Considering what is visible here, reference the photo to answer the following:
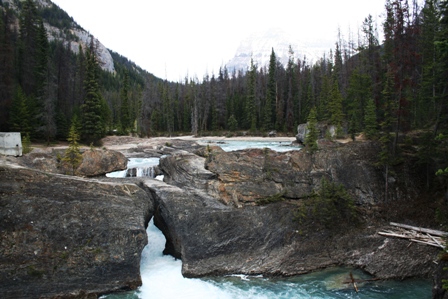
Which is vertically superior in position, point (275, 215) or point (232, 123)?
point (232, 123)

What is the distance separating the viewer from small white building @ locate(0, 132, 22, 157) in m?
20.8

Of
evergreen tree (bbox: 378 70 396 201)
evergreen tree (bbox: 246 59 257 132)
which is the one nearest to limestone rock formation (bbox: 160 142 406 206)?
evergreen tree (bbox: 378 70 396 201)

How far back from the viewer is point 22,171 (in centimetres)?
1339

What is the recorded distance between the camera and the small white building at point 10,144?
820 inches

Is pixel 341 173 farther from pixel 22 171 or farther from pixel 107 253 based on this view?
pixel 22 171

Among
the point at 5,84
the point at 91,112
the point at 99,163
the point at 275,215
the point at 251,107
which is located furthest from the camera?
the point at 251,107

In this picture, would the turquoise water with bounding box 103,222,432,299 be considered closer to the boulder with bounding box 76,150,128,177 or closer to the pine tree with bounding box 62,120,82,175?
the pine tree with bounding box 62,120,82,175

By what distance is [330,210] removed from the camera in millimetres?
15453

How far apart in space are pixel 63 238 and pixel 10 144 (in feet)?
42.5

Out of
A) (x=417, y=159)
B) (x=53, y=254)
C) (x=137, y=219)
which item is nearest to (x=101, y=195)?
(x=137, y=219)

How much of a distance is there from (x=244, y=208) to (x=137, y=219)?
5696 millimetres

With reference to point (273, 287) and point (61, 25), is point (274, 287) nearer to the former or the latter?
point (273, 287)

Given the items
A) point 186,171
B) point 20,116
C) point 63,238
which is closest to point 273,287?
point 63,238

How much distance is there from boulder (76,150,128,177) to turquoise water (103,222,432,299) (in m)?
11.3
